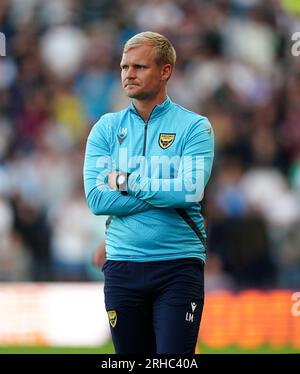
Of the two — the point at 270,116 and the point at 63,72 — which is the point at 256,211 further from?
the point at 63,72

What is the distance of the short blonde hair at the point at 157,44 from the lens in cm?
517

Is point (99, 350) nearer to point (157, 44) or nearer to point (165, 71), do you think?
point (165, 71)

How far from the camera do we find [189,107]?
11703 mm

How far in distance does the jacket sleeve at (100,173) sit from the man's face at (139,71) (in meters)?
0.28

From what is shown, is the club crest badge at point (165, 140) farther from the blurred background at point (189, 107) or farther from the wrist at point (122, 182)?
the blurred background at point (189, 107)

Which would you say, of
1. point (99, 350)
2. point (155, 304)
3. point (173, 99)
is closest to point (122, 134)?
point (155, 304)

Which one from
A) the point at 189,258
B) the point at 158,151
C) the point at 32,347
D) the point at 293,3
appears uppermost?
the point at 293,3

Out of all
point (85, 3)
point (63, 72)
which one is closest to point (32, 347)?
point (63, 72)

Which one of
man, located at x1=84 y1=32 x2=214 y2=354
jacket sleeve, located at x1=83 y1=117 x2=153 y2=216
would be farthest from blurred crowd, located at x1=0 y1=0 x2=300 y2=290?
man, located at x1=84 y1=32 x2=214 y2=354

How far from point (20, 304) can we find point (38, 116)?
2532mm

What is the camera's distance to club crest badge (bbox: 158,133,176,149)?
16.9 ft

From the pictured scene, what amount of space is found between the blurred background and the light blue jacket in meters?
5.30

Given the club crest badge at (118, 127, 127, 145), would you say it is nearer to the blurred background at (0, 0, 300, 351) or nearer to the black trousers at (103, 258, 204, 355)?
the black trousers at (103, 258, 204, 355)

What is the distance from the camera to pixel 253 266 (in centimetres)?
1136
